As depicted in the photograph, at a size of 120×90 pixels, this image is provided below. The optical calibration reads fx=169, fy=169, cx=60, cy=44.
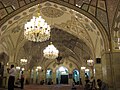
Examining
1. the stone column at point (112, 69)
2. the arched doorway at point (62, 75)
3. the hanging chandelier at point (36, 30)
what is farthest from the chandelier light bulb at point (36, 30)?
the arched doorway at point (62, 75)

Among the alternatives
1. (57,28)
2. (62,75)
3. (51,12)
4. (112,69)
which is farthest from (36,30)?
(62,75)

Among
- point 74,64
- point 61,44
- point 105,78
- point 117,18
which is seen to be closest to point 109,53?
point 105,78

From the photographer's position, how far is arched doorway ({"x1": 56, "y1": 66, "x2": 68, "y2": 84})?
2128 cm

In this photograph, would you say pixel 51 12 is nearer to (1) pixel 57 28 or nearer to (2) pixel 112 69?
(1) pixel 57 28

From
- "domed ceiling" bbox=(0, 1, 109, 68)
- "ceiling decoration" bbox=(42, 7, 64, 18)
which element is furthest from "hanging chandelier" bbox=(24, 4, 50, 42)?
"ceiling decoration" bbox=(42, 7, 64, 18)

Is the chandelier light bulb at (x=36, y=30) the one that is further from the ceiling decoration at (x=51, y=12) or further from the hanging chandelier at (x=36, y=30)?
the ceiling decoration at (x=51, y=12)

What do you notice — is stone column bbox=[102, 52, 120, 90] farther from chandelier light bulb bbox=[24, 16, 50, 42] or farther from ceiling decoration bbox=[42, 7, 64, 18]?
ceiling decoration bbox=[42, 7, 64, 18]

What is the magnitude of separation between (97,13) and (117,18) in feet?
3.03

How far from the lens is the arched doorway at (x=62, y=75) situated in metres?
21.3

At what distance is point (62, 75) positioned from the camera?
70.6 feet

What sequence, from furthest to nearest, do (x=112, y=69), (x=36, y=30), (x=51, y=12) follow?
1. (x=51, y=12)
2. (x=112, y=69)
3. (x=36, y=30)

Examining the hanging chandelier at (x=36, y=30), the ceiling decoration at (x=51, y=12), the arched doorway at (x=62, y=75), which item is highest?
the ceiling decoration at (x=51, y=12)

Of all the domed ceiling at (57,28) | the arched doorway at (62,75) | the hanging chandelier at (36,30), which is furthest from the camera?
the arched doorway at (62,75)

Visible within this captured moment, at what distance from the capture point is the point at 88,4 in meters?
7.54
